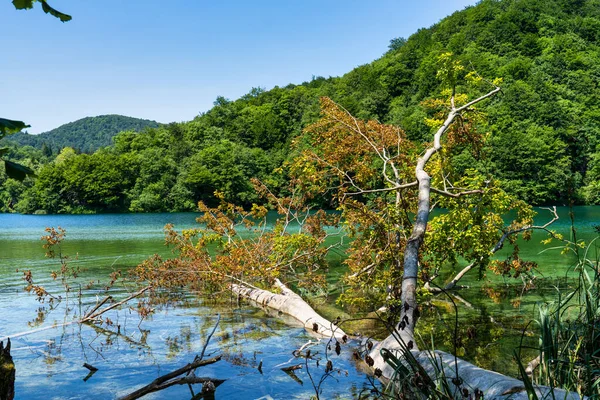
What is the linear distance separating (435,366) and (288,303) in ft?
27.4

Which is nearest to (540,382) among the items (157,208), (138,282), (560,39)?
(138,282)

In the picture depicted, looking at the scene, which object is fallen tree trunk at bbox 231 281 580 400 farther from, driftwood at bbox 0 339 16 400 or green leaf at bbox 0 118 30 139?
green leaf at bbox 0 118 30 139

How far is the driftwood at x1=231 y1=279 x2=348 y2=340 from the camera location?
10.0m

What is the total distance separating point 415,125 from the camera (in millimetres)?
69125

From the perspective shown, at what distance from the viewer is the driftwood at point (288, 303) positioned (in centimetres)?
1003

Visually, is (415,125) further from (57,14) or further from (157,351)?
(57,14)

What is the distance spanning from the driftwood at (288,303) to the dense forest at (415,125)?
162 feet

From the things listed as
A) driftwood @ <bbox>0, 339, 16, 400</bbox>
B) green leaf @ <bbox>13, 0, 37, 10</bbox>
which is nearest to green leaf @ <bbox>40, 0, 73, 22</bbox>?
green leaf @ <bbox>13, 0, 37, 10</bbox>

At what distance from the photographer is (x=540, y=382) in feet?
14.8

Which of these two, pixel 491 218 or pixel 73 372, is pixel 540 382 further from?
pixel 491 218

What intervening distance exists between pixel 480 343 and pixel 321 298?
17.9ft

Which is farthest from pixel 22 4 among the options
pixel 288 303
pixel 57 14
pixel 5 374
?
pixel 288 303

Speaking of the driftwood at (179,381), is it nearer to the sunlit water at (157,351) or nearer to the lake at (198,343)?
the sunlit water at (157,351)

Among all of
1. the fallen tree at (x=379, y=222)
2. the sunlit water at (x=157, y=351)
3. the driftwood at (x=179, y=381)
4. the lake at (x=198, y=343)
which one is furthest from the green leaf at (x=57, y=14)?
the fallen tree at (x=379, y=222)
